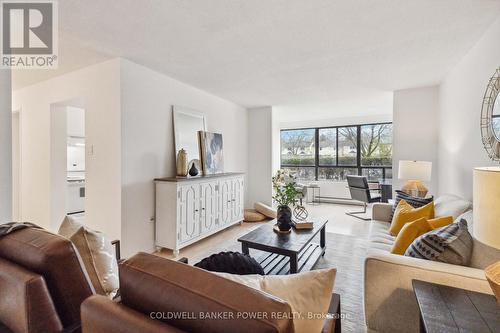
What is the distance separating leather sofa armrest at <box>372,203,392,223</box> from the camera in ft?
9.68

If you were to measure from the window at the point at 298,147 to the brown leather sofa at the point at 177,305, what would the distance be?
669 centimetres

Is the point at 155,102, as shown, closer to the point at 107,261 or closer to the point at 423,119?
the point at 107,261

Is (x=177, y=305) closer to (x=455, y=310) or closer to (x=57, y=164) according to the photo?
(x=455, y=310)

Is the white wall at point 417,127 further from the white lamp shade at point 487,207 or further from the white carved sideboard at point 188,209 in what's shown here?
the white lamp shade at point 487,207

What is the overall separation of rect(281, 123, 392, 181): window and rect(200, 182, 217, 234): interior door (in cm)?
408

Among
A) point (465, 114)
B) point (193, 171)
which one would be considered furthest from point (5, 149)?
point (465, 114)

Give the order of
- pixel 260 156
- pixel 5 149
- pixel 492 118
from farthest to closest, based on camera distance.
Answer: pixel 260 156 < pixel 492 118 < pixel 5 149

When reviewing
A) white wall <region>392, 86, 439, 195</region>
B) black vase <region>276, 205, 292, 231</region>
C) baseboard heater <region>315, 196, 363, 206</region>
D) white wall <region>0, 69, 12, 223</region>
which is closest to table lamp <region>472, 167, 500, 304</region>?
black vase <region>276, 205, 292, 231</region>

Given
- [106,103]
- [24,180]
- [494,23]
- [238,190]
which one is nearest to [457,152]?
[494,23]

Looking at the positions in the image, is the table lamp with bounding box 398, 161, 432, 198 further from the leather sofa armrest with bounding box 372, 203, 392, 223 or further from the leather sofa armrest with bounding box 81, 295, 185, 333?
the leather sofa armrest with bounding box 81, 295, 185, 333

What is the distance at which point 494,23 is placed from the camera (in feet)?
6.33

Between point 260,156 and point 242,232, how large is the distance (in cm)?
183

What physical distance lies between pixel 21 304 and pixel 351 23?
2667 millimetres
